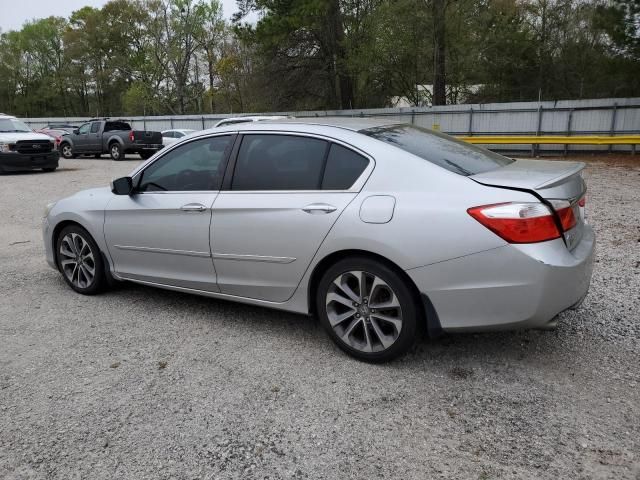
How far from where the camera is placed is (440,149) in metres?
3.65

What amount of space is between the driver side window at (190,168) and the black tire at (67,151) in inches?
879

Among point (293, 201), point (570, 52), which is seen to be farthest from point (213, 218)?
point (570, 52)

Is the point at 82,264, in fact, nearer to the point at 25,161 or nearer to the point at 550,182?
the point at 550,182

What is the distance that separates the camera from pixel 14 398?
314cm

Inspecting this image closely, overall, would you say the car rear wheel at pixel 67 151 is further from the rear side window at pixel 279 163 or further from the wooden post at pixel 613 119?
the rear side window at pixel 279 163

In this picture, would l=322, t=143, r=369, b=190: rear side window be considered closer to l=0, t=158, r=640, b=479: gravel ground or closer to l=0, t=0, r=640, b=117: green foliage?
l=0, t=158, r=640, b=479: gravel ground

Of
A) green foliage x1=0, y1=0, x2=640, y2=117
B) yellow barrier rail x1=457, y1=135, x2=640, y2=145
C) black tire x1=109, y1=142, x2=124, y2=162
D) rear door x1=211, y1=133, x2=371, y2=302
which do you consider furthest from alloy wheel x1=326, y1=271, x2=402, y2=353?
black tire x1=109, y1=142, x2=124, y2=162

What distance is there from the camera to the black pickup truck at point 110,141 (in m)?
21.8

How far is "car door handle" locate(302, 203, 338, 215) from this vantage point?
11.0 feet

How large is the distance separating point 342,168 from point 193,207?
50.3 inches

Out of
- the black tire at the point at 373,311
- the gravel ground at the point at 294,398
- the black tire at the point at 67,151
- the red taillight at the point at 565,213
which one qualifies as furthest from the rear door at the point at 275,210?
the black tire at the point at 67,151

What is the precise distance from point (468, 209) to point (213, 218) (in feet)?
6.23

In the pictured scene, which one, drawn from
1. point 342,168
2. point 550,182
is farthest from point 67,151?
point 550,182

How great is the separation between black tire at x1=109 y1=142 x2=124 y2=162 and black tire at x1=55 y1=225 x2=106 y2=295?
18287 mm
